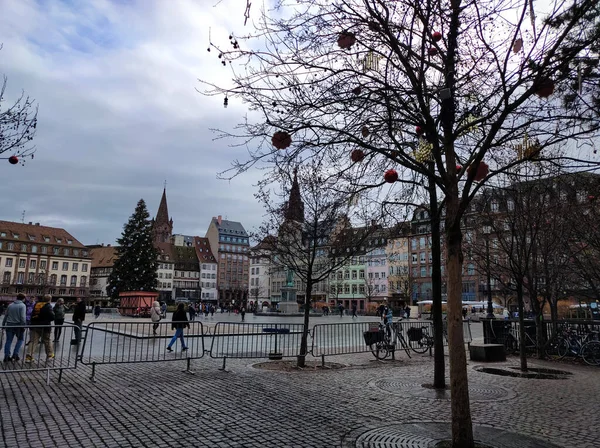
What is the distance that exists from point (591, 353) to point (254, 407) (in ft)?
39.8

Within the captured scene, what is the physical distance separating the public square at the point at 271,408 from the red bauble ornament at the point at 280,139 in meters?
3.79

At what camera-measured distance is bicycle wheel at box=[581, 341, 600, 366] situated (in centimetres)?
1427

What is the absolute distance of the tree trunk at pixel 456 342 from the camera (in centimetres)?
534

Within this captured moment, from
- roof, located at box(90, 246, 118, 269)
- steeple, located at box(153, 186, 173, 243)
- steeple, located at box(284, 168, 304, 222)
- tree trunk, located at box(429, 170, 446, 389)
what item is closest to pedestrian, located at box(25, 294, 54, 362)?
steeple, located at box(284, 168, 304, 222)

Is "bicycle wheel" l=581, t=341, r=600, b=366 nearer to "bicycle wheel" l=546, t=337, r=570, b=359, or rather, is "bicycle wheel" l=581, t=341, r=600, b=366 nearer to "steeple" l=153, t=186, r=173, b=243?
"bicycle wheel" l=546, t=337, r=570, b=359

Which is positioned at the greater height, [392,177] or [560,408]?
[392,177]

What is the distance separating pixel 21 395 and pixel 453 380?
723 centimetres

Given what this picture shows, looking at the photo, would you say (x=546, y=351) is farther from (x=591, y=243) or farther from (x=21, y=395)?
(x=21, y=395)

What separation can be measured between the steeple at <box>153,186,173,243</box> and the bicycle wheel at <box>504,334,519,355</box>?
123334 mm

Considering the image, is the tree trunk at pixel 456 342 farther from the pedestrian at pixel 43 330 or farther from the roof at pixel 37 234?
the roof at pixel 37 234

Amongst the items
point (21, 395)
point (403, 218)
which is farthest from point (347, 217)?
point (21, 395)

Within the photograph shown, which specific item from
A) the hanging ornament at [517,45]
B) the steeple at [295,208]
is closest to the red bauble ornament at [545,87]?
the hanging ornament at [517,45]

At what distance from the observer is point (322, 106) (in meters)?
6.47

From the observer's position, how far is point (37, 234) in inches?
3787
